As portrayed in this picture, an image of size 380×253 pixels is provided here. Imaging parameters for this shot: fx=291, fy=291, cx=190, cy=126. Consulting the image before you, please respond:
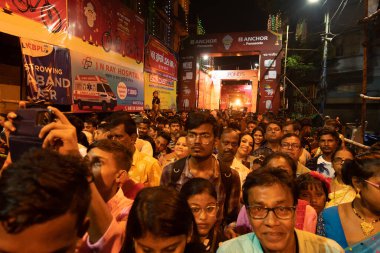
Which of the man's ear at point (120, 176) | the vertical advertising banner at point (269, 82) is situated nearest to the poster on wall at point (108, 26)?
the man's ear at point (120, 176)

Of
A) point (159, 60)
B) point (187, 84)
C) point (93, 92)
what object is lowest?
point (93, 92)

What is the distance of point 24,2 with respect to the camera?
6547mm

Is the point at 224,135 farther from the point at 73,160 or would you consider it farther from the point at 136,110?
the point at 136,110

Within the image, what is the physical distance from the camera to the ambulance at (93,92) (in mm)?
8508

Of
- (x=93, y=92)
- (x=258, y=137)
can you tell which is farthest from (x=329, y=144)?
(x=93, y=92)

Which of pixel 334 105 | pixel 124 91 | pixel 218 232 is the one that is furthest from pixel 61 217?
pixel 334 105

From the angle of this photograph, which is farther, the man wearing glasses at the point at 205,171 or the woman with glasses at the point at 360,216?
the man wearing glasses at the point at 205,171

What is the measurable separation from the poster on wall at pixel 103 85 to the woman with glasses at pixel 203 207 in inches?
275

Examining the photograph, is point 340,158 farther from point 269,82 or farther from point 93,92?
point 269,82

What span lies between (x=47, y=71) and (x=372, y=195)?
286 inches

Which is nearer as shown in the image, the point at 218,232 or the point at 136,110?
the point at 218,232

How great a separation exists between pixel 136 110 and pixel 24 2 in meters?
6.48

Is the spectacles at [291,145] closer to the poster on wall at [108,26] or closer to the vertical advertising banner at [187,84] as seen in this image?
the poster on wall at [108,26]

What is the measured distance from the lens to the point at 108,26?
34.1ft
